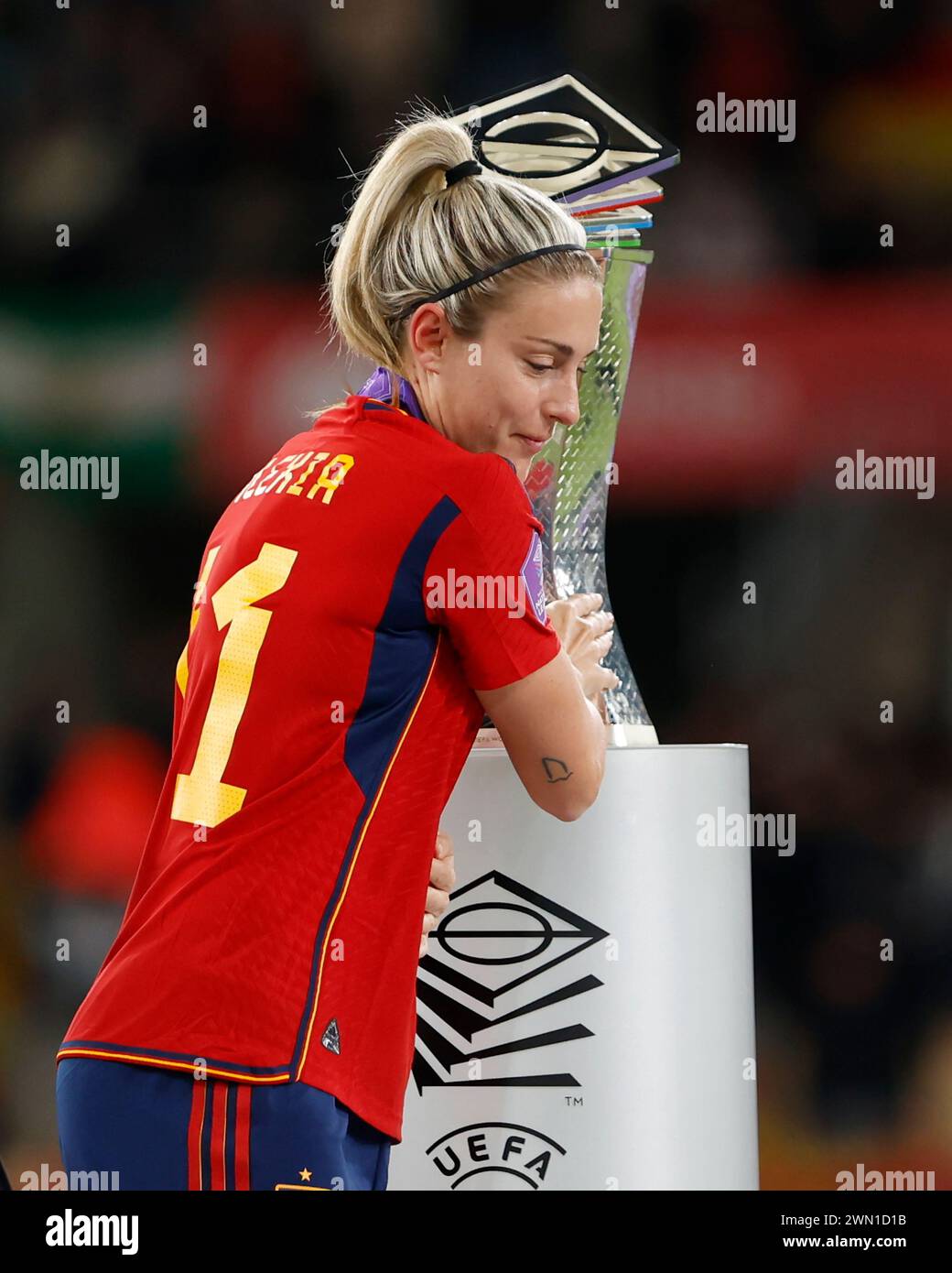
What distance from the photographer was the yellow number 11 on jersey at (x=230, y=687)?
3.36 feet

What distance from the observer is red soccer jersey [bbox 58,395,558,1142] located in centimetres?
100

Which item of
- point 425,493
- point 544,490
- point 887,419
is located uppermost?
point 887,419

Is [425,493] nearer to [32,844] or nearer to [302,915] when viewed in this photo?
[302,915]

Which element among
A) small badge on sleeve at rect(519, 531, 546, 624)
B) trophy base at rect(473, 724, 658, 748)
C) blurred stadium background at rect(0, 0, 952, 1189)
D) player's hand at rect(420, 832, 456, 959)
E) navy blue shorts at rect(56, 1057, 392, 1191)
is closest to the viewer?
navy blue shorts at rect(56, 1057, 392, 1191)

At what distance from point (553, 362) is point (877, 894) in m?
1.62

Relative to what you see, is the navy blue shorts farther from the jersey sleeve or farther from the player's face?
the player's face

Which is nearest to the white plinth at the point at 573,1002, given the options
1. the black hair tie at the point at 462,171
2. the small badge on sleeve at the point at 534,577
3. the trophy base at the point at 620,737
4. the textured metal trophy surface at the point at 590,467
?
the trophy base at the point at 620,737

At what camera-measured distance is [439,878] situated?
125 cm

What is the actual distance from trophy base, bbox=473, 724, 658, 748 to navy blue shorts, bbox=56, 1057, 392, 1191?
0.47 metres

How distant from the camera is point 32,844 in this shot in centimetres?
259

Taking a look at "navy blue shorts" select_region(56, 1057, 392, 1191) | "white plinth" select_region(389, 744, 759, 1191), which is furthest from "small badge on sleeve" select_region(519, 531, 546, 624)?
"navy blue shorts" select_region(56, 1057, 392, 1191)

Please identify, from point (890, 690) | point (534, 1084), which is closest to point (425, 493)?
point (534, 1084)

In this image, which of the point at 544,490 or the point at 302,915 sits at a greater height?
the point at 544,490

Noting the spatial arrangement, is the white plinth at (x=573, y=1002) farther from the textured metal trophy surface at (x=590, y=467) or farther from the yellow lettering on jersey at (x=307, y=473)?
the yellow lettering on jersey at (x=307, y=473)
